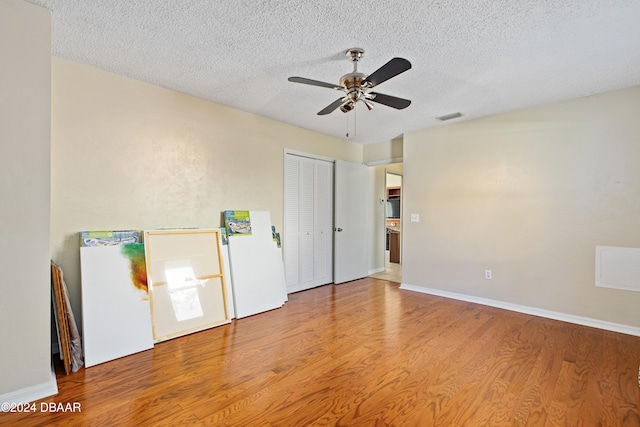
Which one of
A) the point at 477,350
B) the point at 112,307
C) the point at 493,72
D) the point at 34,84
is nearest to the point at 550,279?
→ the point at 477,350

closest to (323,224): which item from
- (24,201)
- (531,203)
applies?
(531,203)

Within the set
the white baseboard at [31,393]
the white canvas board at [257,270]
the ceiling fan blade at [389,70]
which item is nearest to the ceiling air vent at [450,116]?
the ceiling fan blade at [389,70]

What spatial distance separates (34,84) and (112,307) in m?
1.79

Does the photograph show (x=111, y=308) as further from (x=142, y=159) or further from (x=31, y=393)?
(x=142, y=159)

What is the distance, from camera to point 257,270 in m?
3.73

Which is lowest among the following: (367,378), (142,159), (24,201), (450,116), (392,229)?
(367,378)

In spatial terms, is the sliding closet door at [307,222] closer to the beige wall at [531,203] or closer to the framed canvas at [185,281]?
the framed canvas at [185,281]

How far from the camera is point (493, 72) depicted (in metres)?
2.73

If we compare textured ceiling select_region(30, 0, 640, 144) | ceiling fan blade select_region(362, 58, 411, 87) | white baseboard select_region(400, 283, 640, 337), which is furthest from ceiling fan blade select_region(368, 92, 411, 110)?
white baseboard select_region(400, 283, 640, 337)

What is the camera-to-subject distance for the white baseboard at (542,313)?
3.06 m

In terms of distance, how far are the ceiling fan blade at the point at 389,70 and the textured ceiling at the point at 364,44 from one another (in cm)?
32

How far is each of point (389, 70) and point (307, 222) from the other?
2975 millimetres

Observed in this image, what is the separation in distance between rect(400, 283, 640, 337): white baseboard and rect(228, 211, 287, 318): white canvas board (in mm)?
2192

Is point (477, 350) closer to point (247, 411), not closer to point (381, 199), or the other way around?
point (247, 411)
